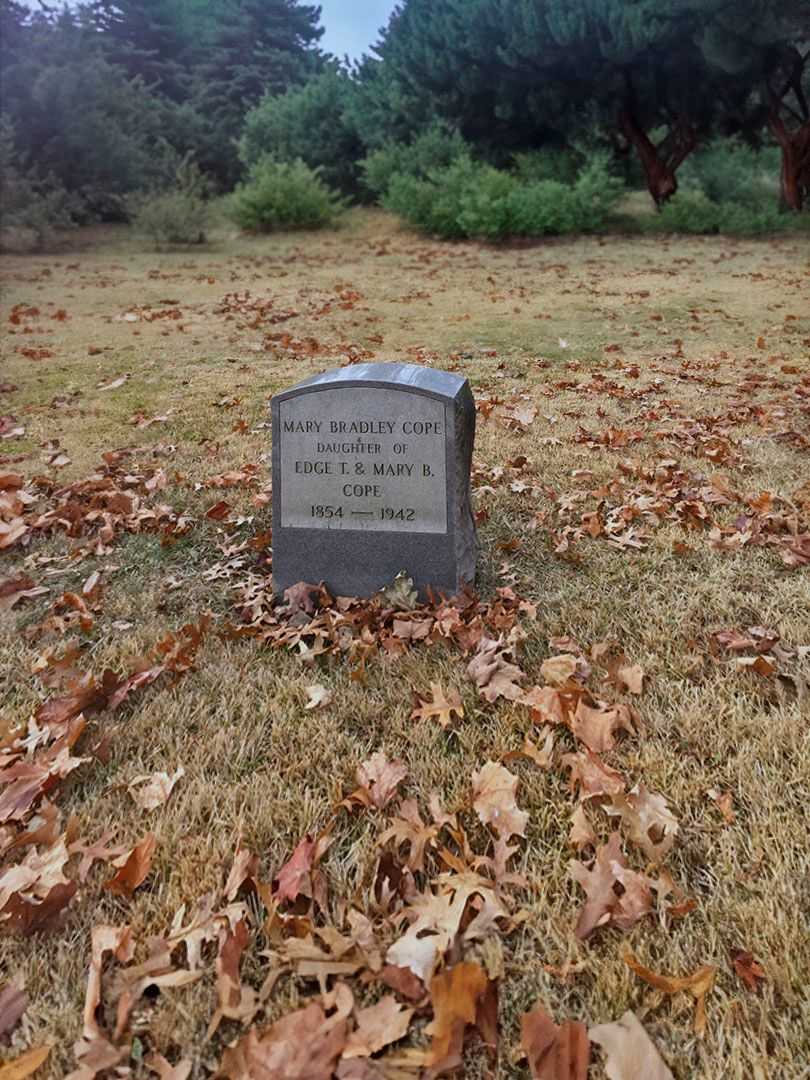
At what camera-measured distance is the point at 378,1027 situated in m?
1.39

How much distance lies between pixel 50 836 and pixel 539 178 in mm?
21765

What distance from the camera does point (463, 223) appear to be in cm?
1802

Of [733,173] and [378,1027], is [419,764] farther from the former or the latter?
[733,173]

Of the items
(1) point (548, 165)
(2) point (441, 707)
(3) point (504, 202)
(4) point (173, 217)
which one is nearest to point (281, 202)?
(4) point (173, 217)

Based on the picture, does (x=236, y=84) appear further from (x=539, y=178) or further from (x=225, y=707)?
(x=225, y=707)

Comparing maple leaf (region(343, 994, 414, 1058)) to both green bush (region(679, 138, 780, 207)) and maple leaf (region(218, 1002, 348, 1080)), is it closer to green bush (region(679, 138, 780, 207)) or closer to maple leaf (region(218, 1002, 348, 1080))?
maple leaf (region(218, 1002, 348, 1080))

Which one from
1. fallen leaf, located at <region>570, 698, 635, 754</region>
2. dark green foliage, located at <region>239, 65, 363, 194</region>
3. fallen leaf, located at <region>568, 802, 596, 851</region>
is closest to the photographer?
fallen leaf, located at <region>568, 802, 596, 851</region>

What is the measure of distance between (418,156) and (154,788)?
897 inches

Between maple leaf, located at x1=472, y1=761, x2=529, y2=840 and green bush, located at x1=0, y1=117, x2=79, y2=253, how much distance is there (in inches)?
791

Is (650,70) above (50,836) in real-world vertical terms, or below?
above

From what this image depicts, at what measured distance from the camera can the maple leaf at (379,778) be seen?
2.01 m

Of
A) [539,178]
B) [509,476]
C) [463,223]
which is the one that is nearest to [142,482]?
[509,476]

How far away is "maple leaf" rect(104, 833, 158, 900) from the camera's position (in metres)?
1.72

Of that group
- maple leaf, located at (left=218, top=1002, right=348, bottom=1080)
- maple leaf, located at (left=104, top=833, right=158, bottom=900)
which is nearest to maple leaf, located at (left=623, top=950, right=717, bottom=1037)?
maple leaf, located at (left=218, top=1002, right=348, bottom=1080)
